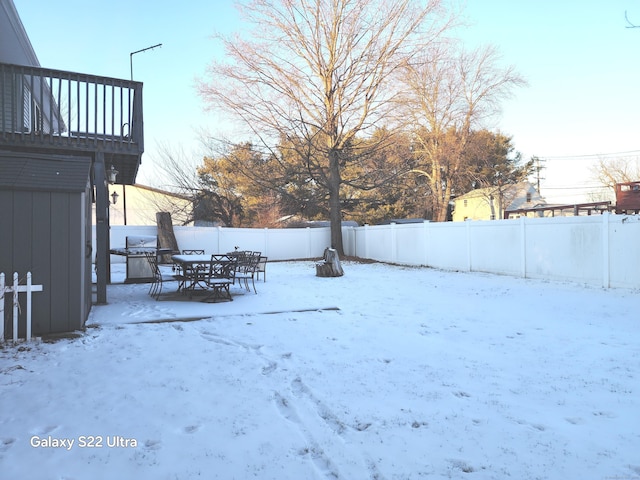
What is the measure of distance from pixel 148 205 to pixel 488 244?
2497 centimetres

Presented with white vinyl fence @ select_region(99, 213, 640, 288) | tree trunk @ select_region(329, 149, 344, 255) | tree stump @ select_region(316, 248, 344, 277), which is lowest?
tree stump @ select_region(316, 248, 344, 277)

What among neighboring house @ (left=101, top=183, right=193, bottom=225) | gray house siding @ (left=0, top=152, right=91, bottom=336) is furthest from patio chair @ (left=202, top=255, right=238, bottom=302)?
neighboring house @ (left=101, top=183, right=193, bottom=225)

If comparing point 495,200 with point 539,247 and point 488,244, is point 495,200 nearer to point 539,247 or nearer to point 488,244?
point 488,244

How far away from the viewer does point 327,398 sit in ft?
10.6

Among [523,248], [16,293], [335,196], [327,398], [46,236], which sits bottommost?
[327,398]

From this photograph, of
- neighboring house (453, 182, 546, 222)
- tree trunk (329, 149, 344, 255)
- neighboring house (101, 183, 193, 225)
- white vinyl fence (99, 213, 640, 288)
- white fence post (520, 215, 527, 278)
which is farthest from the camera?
neighboring house (453, 182, 546, 222)

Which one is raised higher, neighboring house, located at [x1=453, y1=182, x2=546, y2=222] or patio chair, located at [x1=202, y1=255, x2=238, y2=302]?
neighboring house, located at [x1=453, y1=182, x2=546, y2=222]

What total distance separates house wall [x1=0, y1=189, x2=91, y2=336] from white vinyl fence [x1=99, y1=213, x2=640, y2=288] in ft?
31.3

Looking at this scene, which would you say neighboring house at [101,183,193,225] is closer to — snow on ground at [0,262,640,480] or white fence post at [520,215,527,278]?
white fence post at [520,215,527,278]

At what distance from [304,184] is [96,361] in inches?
881

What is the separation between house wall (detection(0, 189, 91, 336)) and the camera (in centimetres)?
481

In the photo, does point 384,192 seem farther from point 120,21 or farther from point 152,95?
point 120,21

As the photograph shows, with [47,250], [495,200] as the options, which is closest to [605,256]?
[47,250]

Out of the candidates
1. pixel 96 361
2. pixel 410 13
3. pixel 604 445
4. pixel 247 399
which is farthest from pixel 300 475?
pixel 410 13
